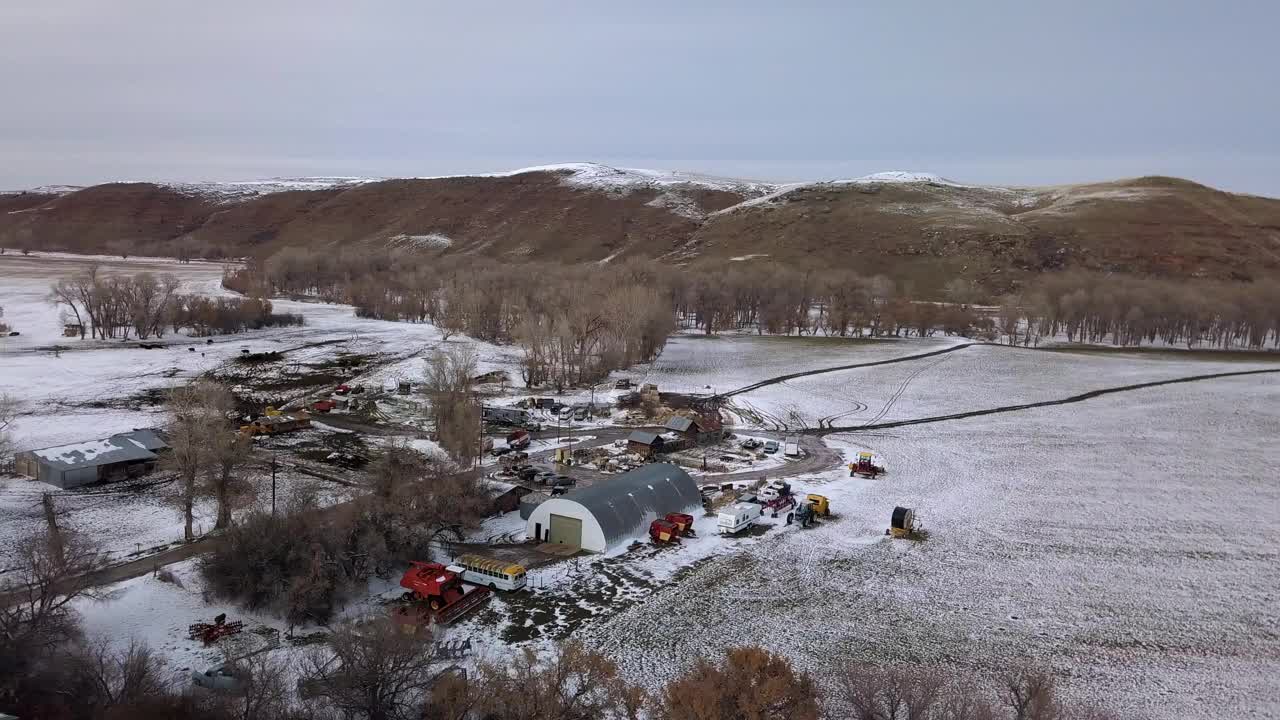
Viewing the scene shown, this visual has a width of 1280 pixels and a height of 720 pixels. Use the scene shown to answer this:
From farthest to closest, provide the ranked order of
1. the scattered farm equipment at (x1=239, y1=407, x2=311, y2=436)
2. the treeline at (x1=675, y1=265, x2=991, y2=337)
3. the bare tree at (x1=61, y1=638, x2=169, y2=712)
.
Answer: the treeline at (x1=675, y1=265, x2=991, y2=337), the scattered farm equipment at (x1=239, y1=407, x2=311, y2=436), the bare tree at (x1=61, y1=638, x2=169, y2=712)

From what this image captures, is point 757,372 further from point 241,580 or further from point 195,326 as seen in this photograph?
point 195,326

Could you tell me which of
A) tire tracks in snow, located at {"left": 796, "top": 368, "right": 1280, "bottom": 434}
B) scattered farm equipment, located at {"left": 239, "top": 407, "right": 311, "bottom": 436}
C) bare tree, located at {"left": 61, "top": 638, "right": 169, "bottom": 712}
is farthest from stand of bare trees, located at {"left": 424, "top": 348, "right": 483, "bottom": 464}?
tire tracks in snow, located at {"left": 796, "top": 368, "right": 1280, "bottom": 434}

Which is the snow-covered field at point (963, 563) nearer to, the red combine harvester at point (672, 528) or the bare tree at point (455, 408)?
the red combine harvester at point (672, 528)

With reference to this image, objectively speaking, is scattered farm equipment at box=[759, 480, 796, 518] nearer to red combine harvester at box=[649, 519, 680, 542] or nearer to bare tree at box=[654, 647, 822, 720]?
red combine harvester at box=[649, 519, 680, 542]

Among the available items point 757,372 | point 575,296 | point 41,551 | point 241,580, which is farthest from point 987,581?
point 575,296

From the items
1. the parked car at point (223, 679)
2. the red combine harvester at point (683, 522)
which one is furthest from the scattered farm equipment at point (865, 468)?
the parked car at point (223, 679)

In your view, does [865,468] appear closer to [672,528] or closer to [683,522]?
[683,522]
